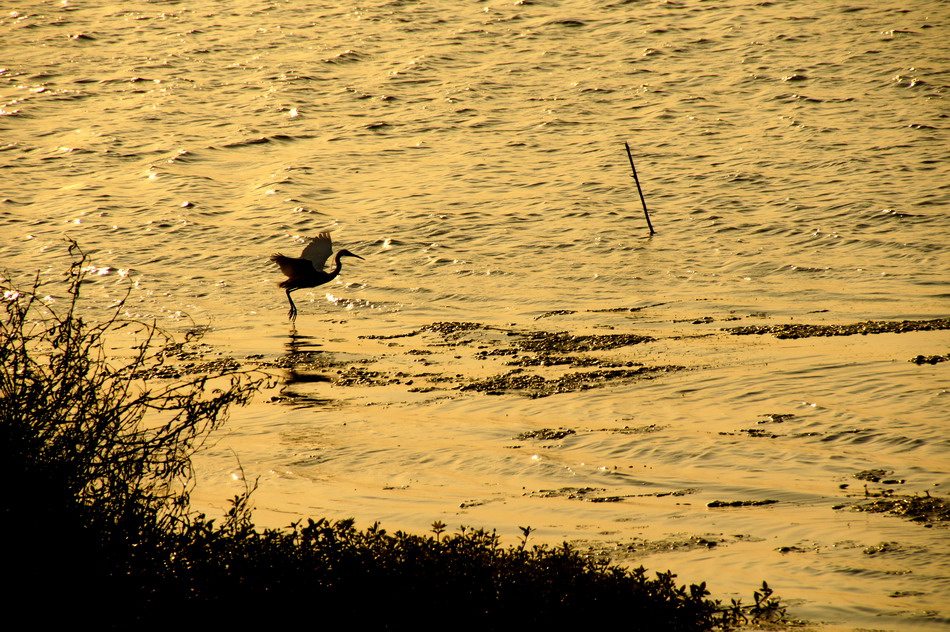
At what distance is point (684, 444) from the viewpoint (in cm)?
772

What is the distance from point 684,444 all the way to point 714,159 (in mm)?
14093

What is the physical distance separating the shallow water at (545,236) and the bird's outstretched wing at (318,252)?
74 centimetres

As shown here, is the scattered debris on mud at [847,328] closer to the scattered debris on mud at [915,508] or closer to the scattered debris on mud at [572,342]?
the scattered debris on mud at [572,342]

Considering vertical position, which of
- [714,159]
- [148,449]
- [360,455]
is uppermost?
[148,449]

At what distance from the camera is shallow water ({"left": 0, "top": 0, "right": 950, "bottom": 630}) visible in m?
6.85

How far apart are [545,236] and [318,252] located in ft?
15.5

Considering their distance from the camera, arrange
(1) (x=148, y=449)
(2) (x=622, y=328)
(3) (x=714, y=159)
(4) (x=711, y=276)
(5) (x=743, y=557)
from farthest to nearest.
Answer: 1. (3) (x=714, y=159)
2. (4) (x=711, y=276)
3. (2) (x=622, y=328)
4. (5) (x=743, y=557)
5. (1) (x=148, y=449)

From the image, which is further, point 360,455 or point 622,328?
point 622,328

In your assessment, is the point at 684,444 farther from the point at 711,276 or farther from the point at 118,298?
the point at 118,298

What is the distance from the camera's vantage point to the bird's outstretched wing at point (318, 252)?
13688 mm

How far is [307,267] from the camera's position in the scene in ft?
44.1

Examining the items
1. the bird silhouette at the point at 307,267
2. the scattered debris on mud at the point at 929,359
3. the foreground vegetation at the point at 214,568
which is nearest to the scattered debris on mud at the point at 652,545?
the foreground vegetation at the point at 214,568

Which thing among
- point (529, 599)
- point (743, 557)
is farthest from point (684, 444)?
point (529, 599)

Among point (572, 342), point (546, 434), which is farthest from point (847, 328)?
point (546, 434)
